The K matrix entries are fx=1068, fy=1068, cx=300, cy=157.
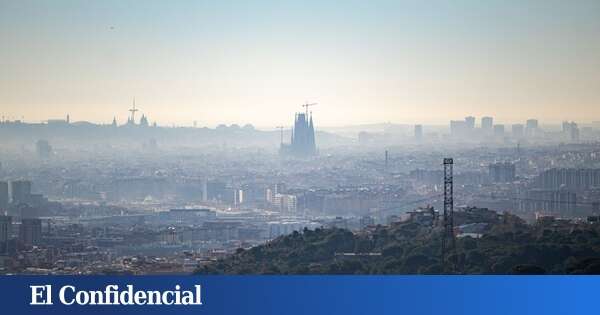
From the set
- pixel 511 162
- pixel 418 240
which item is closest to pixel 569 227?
pixel 418 240

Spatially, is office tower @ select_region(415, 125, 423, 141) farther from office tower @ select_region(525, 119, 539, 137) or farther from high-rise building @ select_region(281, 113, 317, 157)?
high-rise building @ select_region(281, 113, 317, 157)

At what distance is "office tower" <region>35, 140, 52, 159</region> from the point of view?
15.5 m

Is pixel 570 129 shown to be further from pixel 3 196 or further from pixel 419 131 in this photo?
pixel 3 196

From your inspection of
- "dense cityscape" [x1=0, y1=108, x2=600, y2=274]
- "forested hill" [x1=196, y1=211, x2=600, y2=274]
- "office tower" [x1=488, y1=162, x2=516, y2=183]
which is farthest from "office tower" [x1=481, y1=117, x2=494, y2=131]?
"forested hill" [x1=196, y1=211, x2=600, y2=274]

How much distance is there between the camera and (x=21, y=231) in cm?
1209

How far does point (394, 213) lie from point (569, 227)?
2.91m

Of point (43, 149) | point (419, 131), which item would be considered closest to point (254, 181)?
point (419, 131)

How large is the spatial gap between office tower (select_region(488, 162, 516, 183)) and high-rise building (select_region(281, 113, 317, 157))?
260 cm

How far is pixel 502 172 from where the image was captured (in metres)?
14.5

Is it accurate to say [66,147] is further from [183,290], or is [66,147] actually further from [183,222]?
[183,290]

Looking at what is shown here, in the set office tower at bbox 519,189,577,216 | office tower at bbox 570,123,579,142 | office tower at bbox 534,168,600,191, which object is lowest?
office tower at bbox 519,189,577,216

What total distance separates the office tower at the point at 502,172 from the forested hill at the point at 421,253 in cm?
360

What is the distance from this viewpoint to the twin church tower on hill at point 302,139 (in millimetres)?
14805

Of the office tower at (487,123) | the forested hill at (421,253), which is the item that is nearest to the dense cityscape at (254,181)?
the office tower at (487,123)
